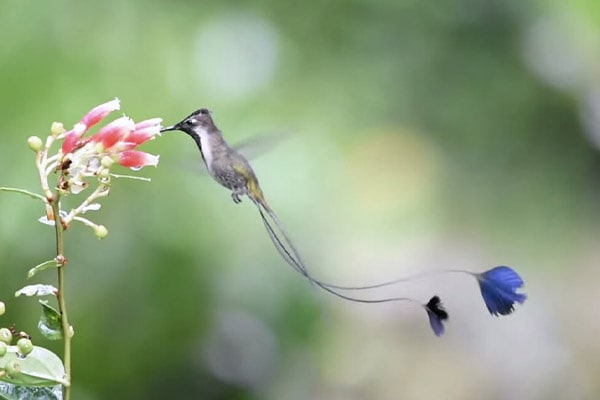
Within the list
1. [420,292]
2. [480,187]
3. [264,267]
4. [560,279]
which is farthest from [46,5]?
[560,279]

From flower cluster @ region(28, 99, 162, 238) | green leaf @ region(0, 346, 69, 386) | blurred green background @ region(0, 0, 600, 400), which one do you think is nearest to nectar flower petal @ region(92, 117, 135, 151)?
flower cluster @ region(28, 99, 162, 238)

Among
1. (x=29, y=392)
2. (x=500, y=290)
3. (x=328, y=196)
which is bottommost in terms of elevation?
(x=29, y=392)

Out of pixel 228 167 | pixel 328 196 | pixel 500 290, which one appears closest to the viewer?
pixel 500 290

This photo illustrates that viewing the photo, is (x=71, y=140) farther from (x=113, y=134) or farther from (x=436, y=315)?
(x=436, y=315)

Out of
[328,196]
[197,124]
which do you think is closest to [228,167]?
[197,124]

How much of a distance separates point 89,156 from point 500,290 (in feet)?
0.78

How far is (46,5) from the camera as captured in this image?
6.62 ft

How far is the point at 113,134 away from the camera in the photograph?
53cm

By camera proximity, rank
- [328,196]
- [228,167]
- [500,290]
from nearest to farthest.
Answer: [500,290]
[228,167]
[328,196]

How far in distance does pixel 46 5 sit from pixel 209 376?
87cm

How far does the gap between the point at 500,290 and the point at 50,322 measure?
255mm

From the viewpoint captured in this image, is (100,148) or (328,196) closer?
(100,148)

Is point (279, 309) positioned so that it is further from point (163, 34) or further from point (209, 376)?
point (163, 34)

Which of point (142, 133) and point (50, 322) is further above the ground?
point (142, 133)
